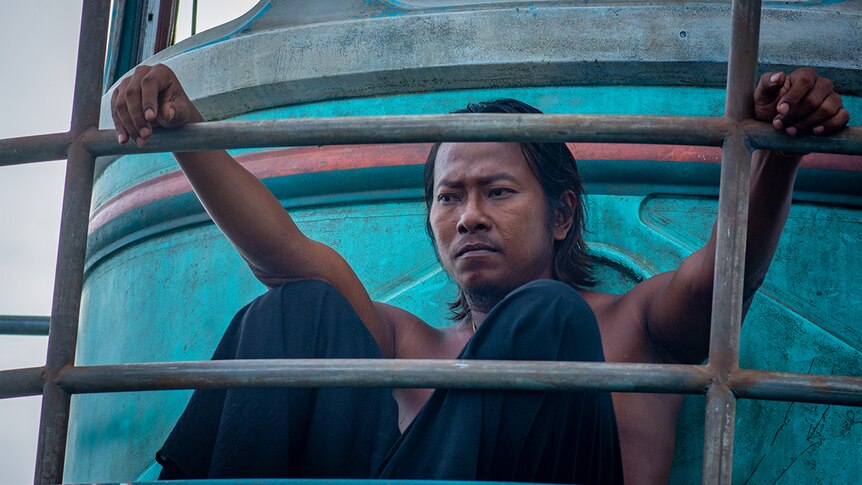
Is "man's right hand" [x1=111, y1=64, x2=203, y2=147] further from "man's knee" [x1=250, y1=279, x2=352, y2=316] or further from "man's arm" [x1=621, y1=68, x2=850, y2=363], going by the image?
"man's arm" [x1=621, y1=68, x2=850, y2=363]

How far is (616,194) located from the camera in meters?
2.56

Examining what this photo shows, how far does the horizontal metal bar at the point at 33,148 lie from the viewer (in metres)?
1.76

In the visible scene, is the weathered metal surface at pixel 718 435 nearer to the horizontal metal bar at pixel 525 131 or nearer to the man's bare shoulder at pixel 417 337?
the horizontal metal bar at pixel 525 131

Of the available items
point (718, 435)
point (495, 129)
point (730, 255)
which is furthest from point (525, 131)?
point (718, 435)

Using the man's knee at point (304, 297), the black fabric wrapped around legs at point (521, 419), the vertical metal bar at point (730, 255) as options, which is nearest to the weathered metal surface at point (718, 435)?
the vertical metal bar at point (730, 255)

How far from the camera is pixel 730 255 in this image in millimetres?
1577

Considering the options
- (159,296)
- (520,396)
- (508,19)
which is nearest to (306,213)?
(159,296)

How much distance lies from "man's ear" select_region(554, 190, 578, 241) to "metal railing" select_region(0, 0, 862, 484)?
0.83 m

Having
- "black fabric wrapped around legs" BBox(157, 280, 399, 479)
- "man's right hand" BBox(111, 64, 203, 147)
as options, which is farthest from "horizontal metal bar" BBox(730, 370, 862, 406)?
"man's right hand" BBox(111, 64, 203, 147)

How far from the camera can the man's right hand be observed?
1.74 m

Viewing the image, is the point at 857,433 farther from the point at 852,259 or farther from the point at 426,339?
the point at 426,339

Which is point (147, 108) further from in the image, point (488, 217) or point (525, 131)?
point (488, 217)

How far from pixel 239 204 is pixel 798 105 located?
0.89 metres

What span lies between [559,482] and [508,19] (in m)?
1.22
